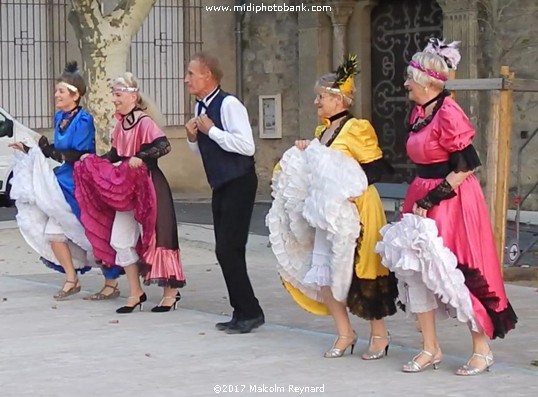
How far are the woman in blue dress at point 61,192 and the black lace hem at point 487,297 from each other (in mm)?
3666

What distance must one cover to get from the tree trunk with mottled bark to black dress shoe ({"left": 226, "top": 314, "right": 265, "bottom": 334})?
657 centimetres

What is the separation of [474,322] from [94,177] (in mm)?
3558

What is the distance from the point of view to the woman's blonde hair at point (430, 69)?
7.13m

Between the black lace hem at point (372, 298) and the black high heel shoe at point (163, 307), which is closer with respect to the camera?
the black lace hem at point (372, 298)

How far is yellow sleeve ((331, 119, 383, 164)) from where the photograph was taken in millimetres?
7492

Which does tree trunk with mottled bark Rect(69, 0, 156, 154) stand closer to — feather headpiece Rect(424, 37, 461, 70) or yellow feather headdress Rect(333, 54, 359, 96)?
yellow feather headdress Rect(333, 54, 359, 96)

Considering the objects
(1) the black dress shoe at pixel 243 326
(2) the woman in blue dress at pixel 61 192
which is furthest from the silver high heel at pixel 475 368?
(2) the woman in blue dress at pixel 61 192

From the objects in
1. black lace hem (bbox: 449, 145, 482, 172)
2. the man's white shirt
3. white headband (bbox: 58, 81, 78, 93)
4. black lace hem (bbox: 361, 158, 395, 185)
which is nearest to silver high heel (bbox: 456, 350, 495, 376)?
black lace hem (bbox: 449, 145, 482, 172)

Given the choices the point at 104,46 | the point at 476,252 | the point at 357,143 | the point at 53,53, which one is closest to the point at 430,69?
the point at 357,143

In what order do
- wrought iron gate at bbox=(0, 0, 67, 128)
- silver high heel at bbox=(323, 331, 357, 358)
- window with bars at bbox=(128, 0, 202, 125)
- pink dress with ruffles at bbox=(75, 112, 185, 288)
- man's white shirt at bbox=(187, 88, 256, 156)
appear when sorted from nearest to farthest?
silver high heel at bbox=(323, 331, 357, 358)
man's white shirt at bbox=(187, 88, 256, 156)
pink dress with ruffles at bbox=(75, 112, 185, 288)
wrought iron gate at bbox=(0, 0, 67, 128)
window with bars at bbox=(128, 0, 202, 125)

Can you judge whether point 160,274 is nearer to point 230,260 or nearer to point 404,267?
point 230,260

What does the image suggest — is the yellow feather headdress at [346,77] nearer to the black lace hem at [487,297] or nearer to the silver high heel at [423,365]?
the black lace hem at [487,297]

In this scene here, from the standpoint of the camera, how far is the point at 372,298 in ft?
24.3

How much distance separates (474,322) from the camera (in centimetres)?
689
